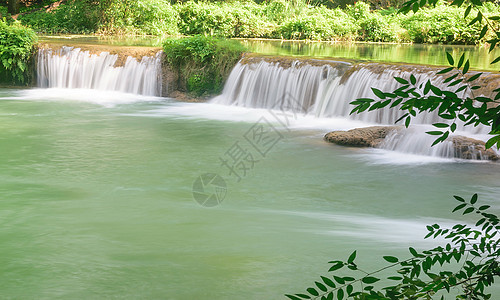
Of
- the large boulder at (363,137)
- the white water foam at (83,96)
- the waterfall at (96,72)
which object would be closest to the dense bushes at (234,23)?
the waterfall at (96,72)

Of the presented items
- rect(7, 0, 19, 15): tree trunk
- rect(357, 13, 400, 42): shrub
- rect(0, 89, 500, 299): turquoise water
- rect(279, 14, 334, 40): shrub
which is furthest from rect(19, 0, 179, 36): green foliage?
rect(0, 89, 500, 299): turquoise water

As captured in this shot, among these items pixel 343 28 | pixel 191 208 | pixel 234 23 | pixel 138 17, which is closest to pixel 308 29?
pixel 343 28

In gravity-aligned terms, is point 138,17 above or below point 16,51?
above

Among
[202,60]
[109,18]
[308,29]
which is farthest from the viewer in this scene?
[308,29]

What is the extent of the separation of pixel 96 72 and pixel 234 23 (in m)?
10.3

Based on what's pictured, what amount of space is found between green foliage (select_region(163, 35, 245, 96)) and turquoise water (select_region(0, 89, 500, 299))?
364 cm

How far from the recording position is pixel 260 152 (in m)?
9.60

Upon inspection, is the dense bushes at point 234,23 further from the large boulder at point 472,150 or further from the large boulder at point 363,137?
the large boulder at point 472,150

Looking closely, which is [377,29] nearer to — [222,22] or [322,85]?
[222,22]

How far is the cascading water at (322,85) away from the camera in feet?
39.6

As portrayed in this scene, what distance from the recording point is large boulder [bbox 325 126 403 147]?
9922 mm

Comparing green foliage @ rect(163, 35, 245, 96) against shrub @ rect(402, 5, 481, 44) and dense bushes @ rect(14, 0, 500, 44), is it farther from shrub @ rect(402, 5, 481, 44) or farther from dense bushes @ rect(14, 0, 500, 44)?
shrub @ rect(402, 5, 481, 44)

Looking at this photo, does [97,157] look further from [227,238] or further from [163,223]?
[227,238]

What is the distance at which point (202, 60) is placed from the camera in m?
15.5
